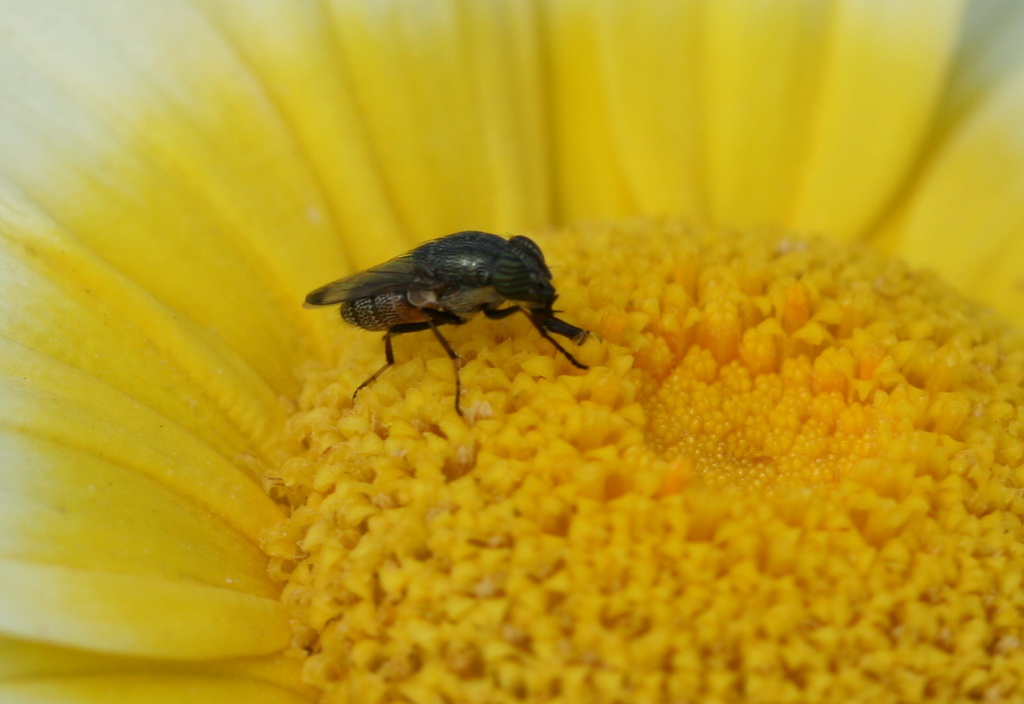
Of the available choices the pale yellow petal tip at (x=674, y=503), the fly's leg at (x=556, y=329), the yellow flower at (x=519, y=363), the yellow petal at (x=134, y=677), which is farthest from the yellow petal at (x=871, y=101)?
the yellow petal at (x=134, y=677)

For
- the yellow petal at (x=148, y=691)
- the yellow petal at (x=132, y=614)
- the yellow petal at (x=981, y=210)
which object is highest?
the yellow petal at (x=981, y=210)

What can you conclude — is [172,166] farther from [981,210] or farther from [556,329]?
[981,210]

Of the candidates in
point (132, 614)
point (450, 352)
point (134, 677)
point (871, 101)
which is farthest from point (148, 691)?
point (871, 101)

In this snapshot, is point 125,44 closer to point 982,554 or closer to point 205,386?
point 205,386

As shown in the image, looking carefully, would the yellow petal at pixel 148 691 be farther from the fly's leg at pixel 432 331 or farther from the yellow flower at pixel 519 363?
the fly's leg at pixel 432 331

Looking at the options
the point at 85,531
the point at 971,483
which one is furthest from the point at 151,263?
the point at 971,483
